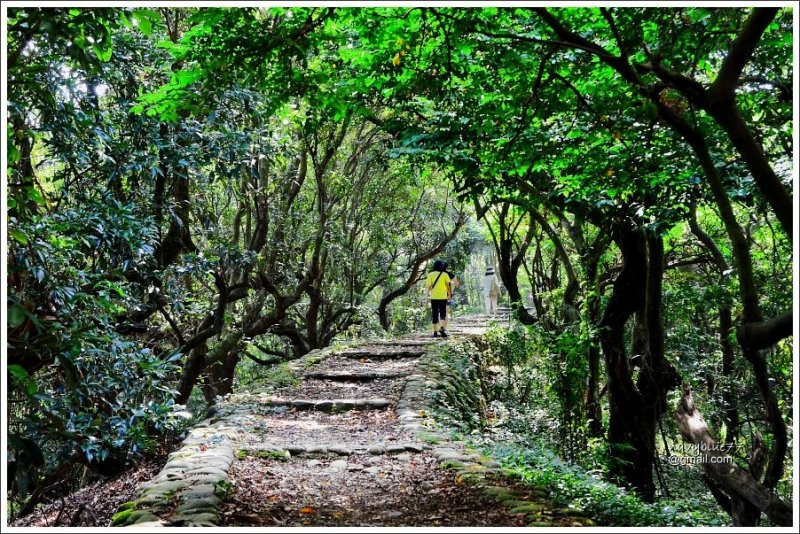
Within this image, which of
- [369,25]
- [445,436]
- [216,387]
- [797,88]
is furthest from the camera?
[216,387]

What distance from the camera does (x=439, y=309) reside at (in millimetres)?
14203

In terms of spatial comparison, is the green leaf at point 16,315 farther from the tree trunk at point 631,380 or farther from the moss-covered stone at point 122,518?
the tree trunk at point 631,380

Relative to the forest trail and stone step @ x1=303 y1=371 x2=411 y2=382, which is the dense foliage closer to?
the forest trail

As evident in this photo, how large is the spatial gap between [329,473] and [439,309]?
8.63m

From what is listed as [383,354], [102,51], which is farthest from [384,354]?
[102,51]

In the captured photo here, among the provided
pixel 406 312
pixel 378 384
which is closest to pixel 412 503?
pixel 378 384

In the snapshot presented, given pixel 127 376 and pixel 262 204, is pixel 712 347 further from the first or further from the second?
pixel 127 376

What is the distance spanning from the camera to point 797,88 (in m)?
3.47

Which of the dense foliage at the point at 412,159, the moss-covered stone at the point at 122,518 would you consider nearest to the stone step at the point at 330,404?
the dense foliage at the point at 412,159

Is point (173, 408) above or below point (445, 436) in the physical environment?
above

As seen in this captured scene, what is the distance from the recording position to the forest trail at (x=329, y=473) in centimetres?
432

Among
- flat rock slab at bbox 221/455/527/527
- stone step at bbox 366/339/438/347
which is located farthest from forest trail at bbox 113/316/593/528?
stone step at bbox 366/339/438/347

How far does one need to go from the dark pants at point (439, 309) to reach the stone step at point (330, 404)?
5.03m

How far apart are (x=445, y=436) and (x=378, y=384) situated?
10.6 ft
